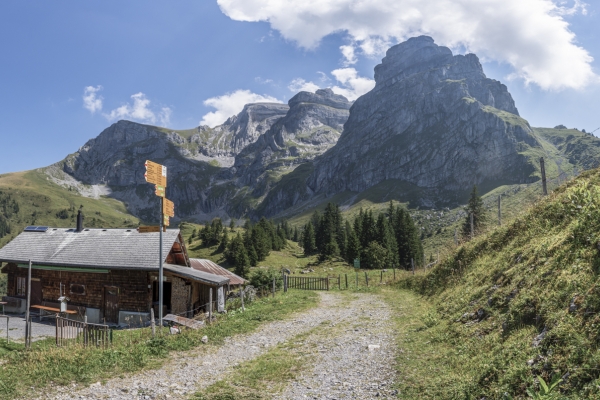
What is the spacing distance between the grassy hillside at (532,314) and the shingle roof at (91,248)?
22.1m

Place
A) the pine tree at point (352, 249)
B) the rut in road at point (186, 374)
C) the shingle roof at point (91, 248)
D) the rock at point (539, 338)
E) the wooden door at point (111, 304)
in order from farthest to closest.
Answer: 1. the pine tree at point (352, 249)
2. the wooden door at point (111, 304)
3. the shingle roof at point (91, 248)
4. the rut in road at point (186, 374)
5. the rock at point (539, 338)

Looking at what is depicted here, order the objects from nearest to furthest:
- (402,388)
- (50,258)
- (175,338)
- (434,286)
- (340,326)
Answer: (402,388) < (175,338) < (340,326) < (434,286) < (50,258)

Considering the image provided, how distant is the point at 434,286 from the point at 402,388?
730 inches

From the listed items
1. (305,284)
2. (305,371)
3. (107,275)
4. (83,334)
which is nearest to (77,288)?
(107,275)

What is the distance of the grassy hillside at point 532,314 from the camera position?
7.54m

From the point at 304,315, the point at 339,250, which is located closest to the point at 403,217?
the point at 339,250

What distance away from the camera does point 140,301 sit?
95.6 ft

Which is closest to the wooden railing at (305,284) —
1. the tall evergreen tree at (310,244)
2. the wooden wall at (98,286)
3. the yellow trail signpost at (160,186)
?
the wooden wall at (98,286)

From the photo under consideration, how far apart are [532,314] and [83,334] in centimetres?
1590

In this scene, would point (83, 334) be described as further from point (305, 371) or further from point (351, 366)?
point (351, 366)

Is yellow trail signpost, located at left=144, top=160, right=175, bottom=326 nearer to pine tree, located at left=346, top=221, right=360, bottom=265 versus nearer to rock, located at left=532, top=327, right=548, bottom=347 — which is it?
rock, located at left=532, top=327, right=548, bottom=347

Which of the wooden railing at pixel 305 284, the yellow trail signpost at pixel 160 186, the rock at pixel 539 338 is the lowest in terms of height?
the wooden railing at pixel 305 284

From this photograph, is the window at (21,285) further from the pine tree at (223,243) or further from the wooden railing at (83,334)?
the pine tree at (223,243)

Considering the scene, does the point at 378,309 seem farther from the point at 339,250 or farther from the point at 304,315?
the point at 339,250
